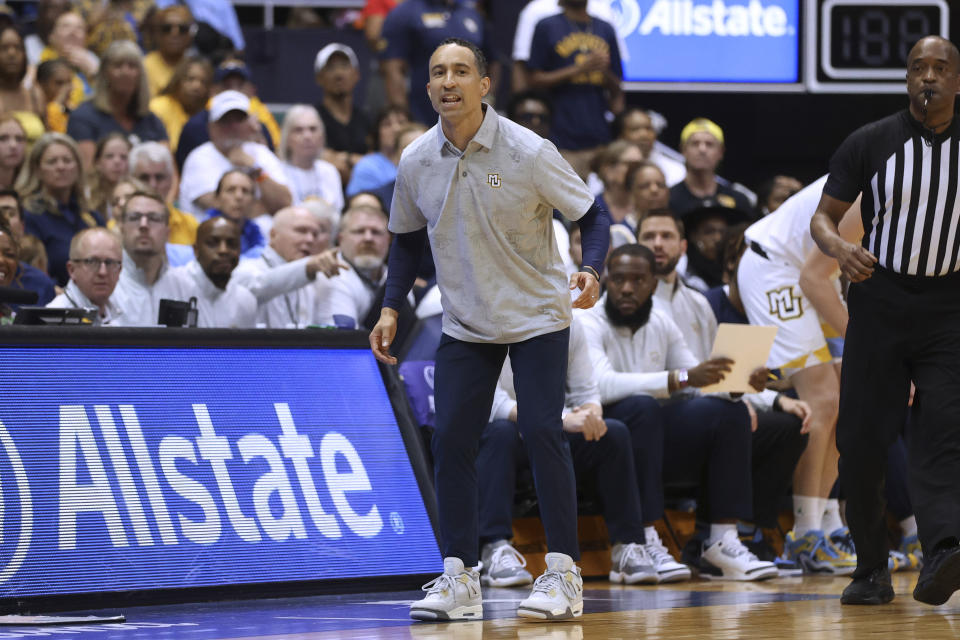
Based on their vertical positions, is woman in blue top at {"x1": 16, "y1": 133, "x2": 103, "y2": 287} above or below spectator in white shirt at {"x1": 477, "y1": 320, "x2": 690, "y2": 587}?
above

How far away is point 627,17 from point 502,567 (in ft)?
19.3

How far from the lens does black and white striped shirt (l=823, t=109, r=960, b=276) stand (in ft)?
18.3

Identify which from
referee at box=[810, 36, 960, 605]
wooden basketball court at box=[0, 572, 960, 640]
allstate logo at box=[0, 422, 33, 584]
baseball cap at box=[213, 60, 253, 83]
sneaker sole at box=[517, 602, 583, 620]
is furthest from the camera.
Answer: baseball cap at box=[213, 60, 253, 83]

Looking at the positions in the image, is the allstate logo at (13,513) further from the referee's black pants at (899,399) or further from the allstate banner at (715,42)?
the allstate banner at (715,42)

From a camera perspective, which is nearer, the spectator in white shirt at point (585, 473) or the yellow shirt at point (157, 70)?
the spectator in white shirt at point (585, 473)

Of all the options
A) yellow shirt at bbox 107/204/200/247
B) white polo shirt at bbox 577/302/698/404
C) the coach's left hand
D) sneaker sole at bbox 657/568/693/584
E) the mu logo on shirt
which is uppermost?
the coach's left hand

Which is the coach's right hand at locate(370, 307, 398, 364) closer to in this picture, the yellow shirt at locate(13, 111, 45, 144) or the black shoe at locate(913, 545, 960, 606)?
the black shoe at locate(913, 545, 960, 606)

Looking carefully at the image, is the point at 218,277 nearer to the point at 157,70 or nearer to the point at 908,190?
the point at 908,190

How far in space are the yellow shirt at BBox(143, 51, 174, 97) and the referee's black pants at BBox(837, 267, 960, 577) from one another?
7.10 metres

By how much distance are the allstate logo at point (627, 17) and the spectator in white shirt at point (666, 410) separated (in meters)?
4.04

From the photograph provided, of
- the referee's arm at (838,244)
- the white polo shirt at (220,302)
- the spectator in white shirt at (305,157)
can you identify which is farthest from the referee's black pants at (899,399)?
the spectator in white shirt at (305,157)

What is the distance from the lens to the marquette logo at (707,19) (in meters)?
11.2

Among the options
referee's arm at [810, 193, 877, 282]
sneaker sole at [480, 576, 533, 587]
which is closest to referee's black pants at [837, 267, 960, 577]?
referee's arm at [810, 193, 877, 282]

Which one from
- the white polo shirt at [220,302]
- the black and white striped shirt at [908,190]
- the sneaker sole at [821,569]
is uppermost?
the black and white striped shirt at [908,190]
